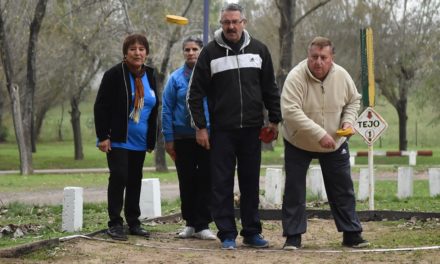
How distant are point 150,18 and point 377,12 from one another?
1162cm

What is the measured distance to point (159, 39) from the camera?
32.2 metres

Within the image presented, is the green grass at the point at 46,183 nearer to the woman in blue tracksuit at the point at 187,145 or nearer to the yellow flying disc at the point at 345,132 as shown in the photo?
the woman in blue tracksuit at the point at 187,145

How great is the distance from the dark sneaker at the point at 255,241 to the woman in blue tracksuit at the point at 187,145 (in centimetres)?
69

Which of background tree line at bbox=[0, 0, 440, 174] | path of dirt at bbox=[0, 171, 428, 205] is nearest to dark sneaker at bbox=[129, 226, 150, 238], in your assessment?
path of dirt at bbox=[0, 171, 428, 205]

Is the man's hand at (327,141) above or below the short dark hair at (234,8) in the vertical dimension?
below

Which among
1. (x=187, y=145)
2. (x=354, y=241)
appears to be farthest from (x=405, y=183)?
(x=354, y=241)

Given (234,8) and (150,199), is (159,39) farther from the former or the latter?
(234,8)

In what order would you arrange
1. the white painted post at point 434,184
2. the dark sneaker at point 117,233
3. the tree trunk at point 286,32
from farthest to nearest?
the tree trunk at point 286,32 < the white painted post at point 434,184 < the dark sneaker at point 117,233

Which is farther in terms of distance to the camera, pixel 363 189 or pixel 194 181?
pixel 363 189

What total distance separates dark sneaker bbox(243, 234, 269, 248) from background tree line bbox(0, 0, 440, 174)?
15621 mm

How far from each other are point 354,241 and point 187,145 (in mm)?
1916

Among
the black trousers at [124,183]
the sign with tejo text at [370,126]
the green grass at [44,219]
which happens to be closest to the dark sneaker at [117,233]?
the black trousers at [124,183]

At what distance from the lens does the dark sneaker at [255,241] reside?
8.27 metres

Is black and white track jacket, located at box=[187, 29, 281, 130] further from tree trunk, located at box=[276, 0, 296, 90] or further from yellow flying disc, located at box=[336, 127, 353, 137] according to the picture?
tree trunk, located at box=[276, 0, 296, 90]
